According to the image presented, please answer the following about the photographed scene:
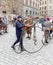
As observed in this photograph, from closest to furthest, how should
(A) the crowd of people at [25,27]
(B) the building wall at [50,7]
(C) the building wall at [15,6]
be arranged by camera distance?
(A) the crowd of people at [25,27] → (C) the building wall at [15,6] → (B) the building wall at [50,7]

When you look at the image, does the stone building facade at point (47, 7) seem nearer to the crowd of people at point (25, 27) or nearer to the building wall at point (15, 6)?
the building wall at point (15, 6)

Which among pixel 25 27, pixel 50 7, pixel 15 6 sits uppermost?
pixel 15 6

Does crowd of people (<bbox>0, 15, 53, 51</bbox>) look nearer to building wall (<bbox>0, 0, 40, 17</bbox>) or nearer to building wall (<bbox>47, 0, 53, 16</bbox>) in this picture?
building wall (<bbox>0, 0, 40, 17</bbox>)

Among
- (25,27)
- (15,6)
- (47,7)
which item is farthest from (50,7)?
(25,27)

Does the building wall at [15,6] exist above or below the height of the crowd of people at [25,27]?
above

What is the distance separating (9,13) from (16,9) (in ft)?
8.72

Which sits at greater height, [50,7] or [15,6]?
[15,6]

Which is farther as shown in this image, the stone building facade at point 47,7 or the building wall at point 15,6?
the stone building facade at point 47,7

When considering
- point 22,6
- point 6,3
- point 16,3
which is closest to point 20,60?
point 6,3

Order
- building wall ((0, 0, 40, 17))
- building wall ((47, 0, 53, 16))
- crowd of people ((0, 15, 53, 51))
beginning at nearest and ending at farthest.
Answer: crowd of people ((0, 15, 53, 51)) → building wall ((0, 0, 40, 17)) → building wall ((47, 0, 53, 16))

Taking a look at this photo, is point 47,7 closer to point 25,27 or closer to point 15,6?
point 15,6

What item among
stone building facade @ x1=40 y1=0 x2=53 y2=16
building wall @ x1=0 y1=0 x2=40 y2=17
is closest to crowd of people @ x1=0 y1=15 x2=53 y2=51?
building wall @ x1=0 y1=0 x2=40 y2=17

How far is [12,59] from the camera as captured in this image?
8.03 m

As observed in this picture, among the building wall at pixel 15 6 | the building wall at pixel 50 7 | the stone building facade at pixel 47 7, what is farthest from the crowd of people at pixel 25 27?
the stone building facade at pixel 47 7
